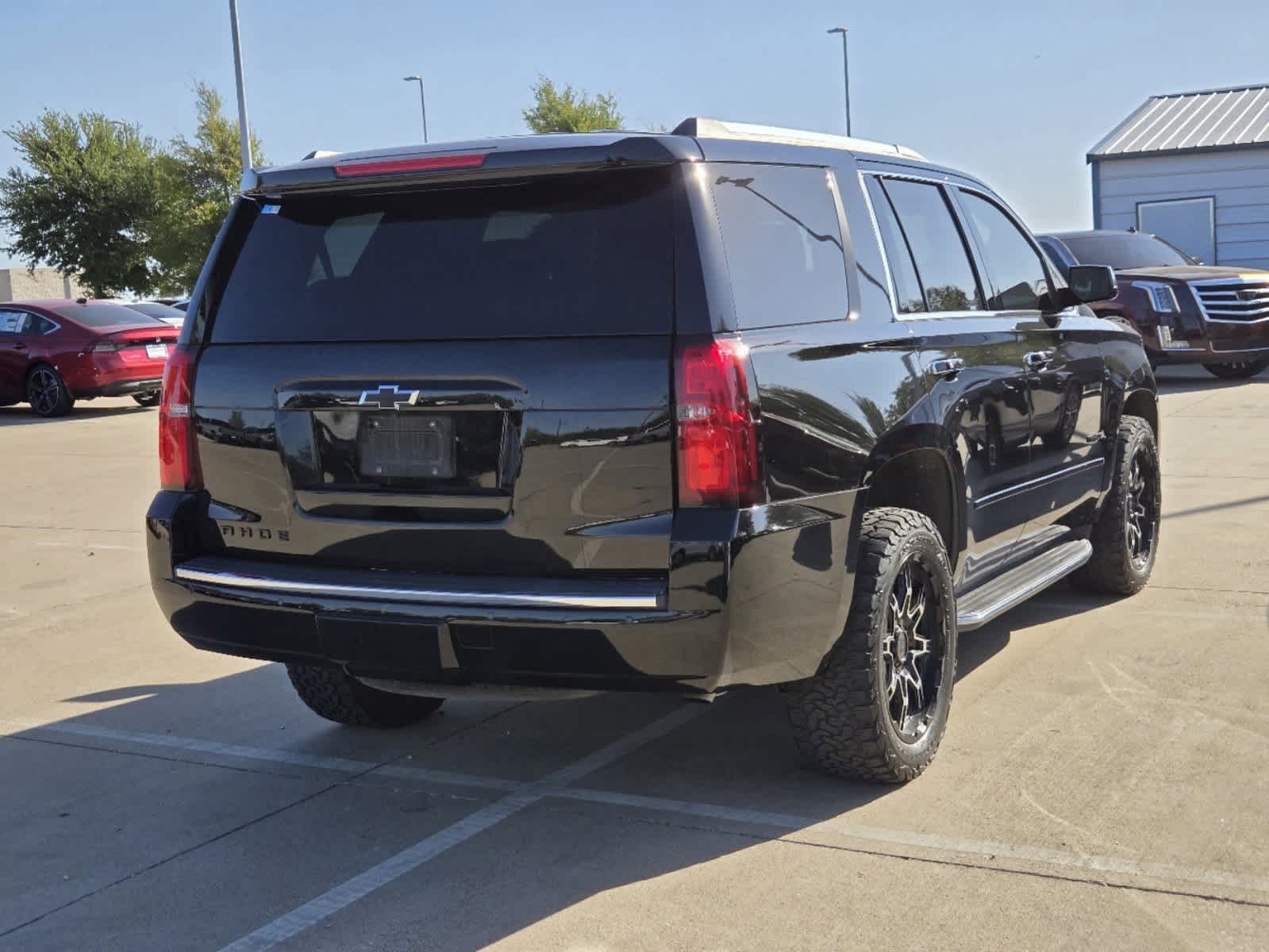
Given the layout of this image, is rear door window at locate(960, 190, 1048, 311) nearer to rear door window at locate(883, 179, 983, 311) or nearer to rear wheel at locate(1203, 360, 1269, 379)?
rear door window at locate(883, 179, 983, 311)

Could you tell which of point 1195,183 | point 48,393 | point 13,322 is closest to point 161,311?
point 13,322

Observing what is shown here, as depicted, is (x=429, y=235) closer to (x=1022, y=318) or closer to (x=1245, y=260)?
(x=1022, y=318)

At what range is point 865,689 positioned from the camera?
4.17m

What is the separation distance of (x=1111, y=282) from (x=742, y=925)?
3.68 metres

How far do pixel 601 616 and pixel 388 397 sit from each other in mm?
825

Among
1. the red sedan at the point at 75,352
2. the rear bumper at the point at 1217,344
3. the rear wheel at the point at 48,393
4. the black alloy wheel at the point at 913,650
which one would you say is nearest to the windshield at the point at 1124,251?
the rear bumper at the point at 1217,344

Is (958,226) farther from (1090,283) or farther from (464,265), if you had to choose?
(464,265)

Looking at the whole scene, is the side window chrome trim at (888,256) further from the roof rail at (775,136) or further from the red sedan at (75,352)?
the red sedan at (75,352)

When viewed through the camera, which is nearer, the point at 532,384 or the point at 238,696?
the point at 532,384

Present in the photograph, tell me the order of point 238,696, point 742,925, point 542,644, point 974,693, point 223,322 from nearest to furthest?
point 742,925, point 542,644, point 223,322, point 974,693, point 238,696

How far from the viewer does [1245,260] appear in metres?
25.3

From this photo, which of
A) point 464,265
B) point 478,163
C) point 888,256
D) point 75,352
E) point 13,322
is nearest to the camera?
point 478,163

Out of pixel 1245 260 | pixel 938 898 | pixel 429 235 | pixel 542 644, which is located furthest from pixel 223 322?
pixel 1245 260

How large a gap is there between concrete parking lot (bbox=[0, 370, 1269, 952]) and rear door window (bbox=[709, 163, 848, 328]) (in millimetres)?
1412
